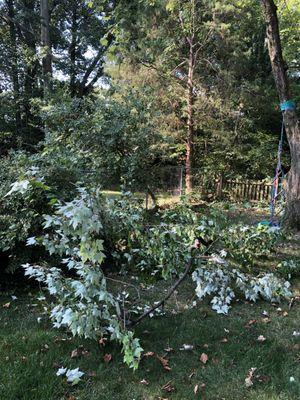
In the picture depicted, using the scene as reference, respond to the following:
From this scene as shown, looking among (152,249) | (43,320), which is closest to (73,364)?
(43,320)

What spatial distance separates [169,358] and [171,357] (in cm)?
2

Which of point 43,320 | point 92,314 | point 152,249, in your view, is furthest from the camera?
point 43,320

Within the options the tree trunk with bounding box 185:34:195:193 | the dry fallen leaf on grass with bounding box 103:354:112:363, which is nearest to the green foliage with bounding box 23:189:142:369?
the dry fallen leaf on grass with bounding box 103:354:112:363

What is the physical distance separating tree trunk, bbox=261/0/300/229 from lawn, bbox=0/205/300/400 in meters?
2.23

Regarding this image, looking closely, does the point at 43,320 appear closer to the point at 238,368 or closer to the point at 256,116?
the point at 238,368

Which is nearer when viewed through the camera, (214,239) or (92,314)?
(92,314)

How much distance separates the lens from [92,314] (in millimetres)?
2635

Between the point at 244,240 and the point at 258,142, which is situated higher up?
the point at 258,142

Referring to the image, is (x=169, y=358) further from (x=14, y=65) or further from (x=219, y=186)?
(x=14, y=65)

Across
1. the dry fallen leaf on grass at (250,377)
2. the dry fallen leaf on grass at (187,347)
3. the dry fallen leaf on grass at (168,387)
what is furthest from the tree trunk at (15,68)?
the dry fallen leaf on grass at (250,377)

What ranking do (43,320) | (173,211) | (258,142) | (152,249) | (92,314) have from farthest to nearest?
(258,142)
(173,211)
(43,320)
(152,249)
(92,314)

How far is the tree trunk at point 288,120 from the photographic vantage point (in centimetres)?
566

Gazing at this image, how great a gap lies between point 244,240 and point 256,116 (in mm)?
11184

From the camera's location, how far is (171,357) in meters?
2.88
